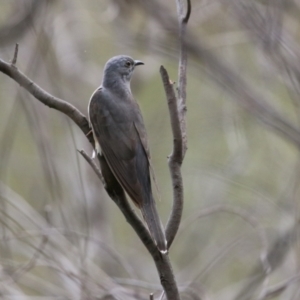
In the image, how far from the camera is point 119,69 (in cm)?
502

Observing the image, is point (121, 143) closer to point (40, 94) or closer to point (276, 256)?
point (40, 94)

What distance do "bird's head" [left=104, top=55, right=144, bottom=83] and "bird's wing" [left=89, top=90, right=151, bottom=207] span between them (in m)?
0.34

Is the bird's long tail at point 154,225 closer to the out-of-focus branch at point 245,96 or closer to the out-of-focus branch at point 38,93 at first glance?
the out-of-focus branch at point 38,93

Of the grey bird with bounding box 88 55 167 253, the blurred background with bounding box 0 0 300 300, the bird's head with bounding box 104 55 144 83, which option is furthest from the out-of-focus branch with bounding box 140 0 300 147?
the bird's head with bounding box 104 55 144 83

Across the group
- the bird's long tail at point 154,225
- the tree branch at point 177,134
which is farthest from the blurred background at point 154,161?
the bird's long tail at point 154,225

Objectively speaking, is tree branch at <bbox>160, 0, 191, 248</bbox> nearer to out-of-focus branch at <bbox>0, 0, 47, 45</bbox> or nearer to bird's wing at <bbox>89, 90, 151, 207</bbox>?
bird's wing at <bbox>89, 90, 151, 207</bbox>

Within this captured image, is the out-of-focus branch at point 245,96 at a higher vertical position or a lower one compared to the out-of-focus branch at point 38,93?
higher

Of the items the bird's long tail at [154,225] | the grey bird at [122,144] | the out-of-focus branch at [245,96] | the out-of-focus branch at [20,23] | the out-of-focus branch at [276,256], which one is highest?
the out-of-focus branch at [20,23]

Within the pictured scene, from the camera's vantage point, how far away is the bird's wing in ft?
12.8

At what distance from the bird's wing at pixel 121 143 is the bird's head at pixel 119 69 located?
34 cm

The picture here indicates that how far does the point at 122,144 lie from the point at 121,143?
0.01 metres

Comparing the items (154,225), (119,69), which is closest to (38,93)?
(154,225)

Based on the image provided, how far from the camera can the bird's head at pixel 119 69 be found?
496 cm

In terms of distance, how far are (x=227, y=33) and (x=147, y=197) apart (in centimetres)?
258
